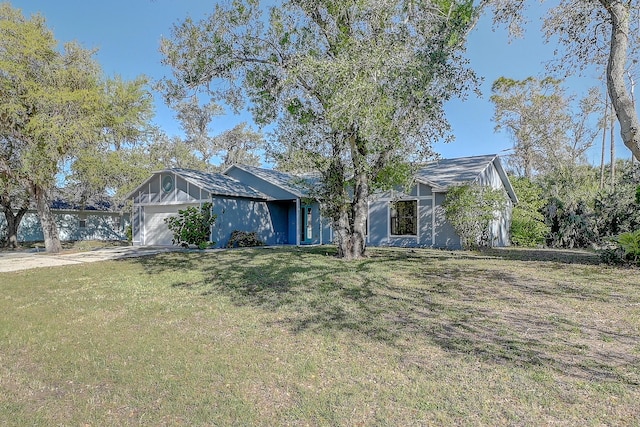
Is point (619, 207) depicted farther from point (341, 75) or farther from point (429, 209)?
point (341, 75)

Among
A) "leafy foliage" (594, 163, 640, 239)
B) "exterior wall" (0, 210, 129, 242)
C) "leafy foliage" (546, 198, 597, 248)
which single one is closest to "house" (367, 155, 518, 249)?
"leafy foliage" (546, 198, 597, 248)

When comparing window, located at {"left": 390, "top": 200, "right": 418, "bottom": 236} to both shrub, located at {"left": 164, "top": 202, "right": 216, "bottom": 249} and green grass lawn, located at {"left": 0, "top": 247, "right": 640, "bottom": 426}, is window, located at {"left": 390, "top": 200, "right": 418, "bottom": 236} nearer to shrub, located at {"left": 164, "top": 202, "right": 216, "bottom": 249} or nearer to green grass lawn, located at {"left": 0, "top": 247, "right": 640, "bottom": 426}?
shrub, located at {"left": 164, "top": 202, "right": 216, "bottom": 249}

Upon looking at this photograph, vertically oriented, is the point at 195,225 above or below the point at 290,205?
below

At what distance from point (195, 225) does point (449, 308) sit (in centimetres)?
1283

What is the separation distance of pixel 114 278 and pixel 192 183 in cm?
862

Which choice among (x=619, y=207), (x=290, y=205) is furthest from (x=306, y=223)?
(x=619, y=207)

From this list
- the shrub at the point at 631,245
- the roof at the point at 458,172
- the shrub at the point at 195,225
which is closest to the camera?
the shrub at the point at 631,245

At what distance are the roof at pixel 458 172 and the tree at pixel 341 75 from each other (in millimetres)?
4244

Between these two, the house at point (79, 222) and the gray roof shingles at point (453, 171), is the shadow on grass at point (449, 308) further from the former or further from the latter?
the house at point (79, 222)

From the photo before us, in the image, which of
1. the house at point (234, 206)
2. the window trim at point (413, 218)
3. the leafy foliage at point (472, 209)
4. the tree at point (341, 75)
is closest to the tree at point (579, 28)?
the tree at point (341, 75)

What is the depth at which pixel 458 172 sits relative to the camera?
16.4m

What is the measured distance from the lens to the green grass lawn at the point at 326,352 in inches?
118

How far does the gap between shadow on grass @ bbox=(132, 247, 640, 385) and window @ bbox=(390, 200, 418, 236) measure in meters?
5.87

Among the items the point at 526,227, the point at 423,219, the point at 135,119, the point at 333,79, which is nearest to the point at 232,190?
the point at 135,119
